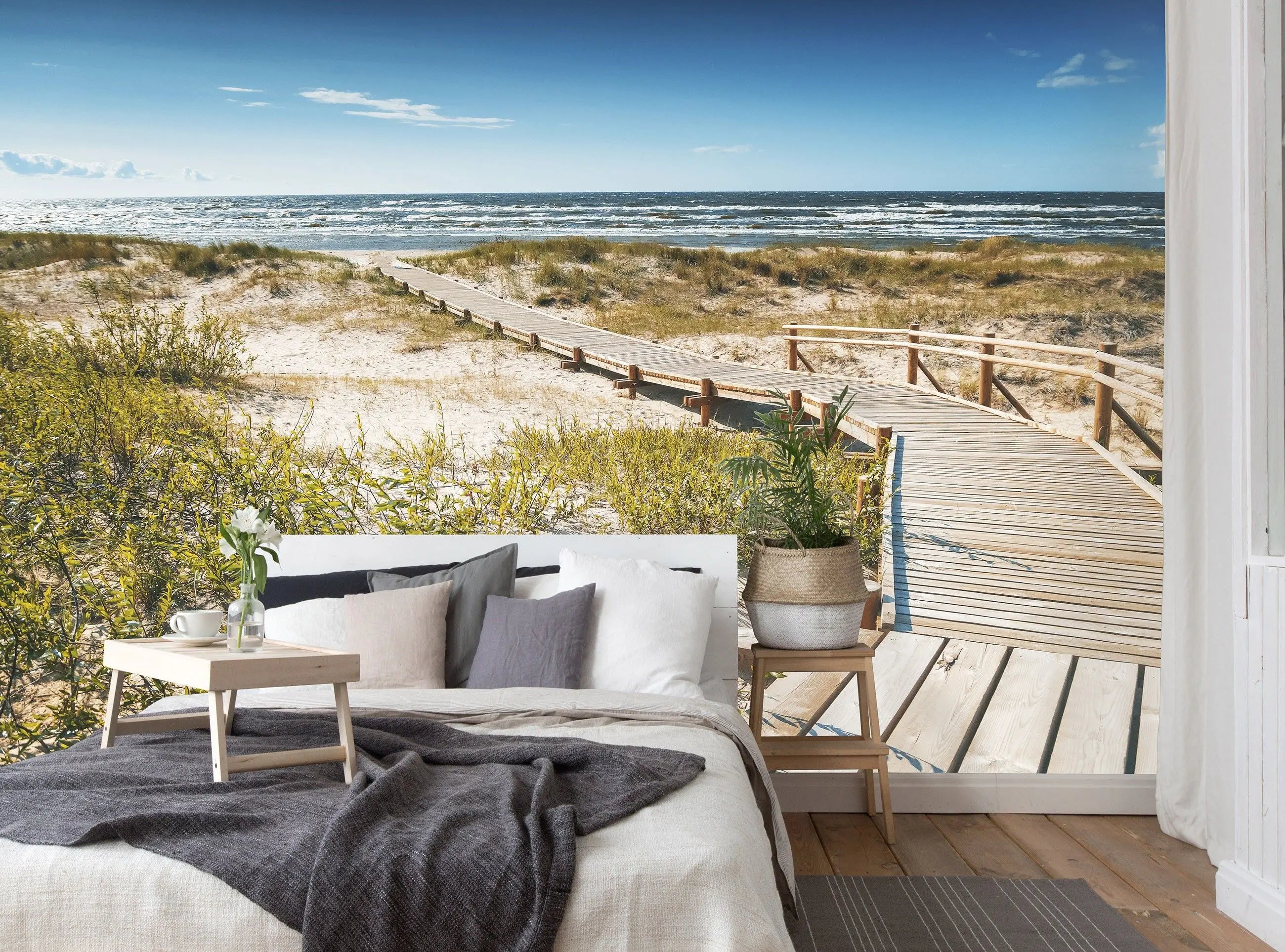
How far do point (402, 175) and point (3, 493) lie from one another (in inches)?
84.6

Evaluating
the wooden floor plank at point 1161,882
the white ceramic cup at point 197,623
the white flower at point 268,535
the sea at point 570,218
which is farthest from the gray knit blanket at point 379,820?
the sea at point 570,218

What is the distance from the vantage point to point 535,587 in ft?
12.5

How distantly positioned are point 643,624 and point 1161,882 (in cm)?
179

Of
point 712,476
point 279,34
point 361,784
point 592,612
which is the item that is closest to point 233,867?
point 361,784

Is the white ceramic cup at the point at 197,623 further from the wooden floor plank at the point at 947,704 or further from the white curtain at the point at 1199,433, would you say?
the white curtain at the point at 1199,433

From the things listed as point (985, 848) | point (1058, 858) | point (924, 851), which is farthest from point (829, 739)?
point (1058, 858)

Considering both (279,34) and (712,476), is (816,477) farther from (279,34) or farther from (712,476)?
(279,34)

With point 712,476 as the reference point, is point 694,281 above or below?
above

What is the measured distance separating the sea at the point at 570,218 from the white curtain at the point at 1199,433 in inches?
34.2

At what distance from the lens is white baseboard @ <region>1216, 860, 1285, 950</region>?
2797 mm

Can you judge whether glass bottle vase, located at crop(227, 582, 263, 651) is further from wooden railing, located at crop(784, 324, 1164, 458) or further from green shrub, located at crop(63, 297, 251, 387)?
wooden railing, located at crop(784, 324, 1164, 458)

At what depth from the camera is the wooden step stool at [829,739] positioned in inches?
142

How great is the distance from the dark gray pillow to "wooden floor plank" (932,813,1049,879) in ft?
4.72

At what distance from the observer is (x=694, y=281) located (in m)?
4.59
